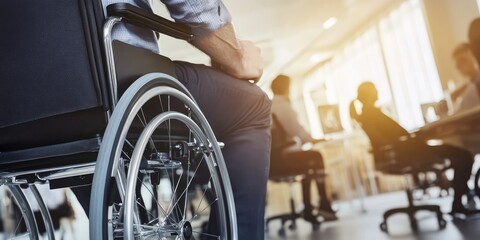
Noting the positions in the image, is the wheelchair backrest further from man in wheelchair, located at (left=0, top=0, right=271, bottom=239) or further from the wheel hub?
the wheel hub

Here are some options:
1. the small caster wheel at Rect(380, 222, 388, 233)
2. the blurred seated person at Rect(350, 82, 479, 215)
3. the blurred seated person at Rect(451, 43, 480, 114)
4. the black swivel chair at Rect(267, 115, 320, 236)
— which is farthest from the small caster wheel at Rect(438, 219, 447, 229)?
the black swivel chair at Rect(267, 115, 320, 236)

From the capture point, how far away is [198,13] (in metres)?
0.95

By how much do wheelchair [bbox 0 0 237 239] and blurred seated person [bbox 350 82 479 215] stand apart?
222cm

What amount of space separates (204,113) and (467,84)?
2.55 meters

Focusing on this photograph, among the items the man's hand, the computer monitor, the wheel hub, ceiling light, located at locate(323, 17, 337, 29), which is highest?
ceiling light, located at locate(323, 17, 337, 29)

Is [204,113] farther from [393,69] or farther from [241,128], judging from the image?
[393,69]

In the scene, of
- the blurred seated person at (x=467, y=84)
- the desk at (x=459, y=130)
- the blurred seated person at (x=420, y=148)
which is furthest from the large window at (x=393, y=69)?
the blurred seated person at (x=420, y=148)

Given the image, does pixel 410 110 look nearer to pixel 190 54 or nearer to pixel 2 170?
pixel 190 54

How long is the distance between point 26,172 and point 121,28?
A: 14.1 inches

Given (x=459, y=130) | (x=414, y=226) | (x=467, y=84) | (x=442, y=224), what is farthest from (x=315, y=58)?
(x=442, y=224)

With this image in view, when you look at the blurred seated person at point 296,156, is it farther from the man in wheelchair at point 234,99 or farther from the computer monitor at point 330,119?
the man in wheelchair at point 234,99

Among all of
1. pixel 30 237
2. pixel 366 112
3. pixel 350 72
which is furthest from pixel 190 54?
pixel 30 237

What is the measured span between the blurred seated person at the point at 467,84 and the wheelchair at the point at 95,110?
7.95ft

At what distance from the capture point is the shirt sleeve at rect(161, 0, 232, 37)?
3.09 ft
